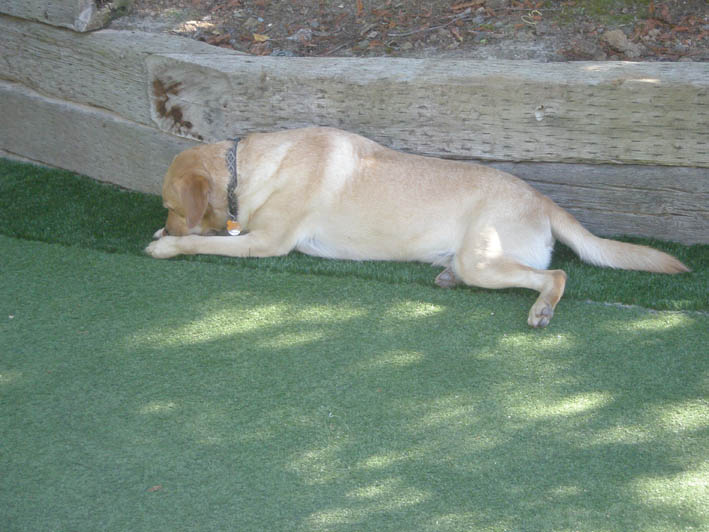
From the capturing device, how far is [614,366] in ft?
11.1

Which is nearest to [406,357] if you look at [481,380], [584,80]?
[481,380]

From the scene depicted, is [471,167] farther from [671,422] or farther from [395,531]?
[395,531]

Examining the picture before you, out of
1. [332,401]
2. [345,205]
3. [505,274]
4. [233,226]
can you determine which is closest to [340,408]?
[332,401]

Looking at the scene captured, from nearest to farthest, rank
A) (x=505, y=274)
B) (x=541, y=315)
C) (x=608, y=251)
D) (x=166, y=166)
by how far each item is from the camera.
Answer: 1. (x=541, y=315)
2. (x=505, y=274)
3. (x=608, y=251)
4. (x=166, y=166)

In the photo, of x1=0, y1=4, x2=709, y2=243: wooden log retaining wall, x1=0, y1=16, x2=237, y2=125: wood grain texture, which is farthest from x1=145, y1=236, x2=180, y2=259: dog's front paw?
x1=0, y1=16, x2=237, y2=125: wood grain texture

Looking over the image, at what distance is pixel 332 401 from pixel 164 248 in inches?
70.3

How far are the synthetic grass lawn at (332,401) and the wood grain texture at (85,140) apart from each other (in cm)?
113

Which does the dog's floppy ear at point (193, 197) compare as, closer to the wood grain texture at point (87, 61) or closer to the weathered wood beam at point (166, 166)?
the weathered wood beam at point (166, 166)

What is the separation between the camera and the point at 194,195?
13.9ft

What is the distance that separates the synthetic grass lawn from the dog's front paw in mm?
70

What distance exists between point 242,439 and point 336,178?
1.95 metres

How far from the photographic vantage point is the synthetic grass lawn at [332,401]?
2590 mm

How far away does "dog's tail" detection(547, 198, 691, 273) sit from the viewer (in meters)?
3.96

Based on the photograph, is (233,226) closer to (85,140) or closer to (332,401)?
(332,401)
